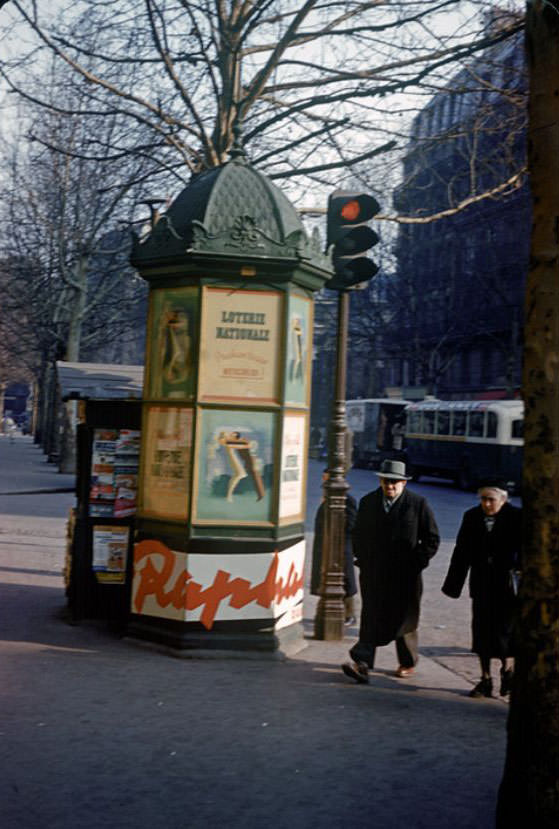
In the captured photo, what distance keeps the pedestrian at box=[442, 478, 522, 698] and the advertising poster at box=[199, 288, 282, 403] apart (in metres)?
1.78

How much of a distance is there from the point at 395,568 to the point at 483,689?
1013 mm

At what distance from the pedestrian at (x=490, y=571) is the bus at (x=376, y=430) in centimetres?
3493

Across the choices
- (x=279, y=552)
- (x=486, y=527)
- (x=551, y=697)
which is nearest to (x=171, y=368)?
(x=279, y=552)

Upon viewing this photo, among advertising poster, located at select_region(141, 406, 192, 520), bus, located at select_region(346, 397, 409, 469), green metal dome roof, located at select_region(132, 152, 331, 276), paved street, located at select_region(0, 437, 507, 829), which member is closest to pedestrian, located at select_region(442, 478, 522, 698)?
paved street, located at select_region(0, 437, 507, 829)

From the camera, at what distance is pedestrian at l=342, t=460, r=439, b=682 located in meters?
7.46

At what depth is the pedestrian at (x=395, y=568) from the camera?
7.46 meters

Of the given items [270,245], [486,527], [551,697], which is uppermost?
[270,245]

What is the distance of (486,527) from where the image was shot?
24.2 ft

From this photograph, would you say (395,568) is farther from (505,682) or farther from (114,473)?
(114,473)

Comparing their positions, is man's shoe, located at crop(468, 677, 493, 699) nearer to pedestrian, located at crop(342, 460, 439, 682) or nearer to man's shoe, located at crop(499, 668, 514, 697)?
man's shoe, located at crop(499, 668, 514, 697)

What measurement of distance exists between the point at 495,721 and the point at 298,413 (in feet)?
9.60

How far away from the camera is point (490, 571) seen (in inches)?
287

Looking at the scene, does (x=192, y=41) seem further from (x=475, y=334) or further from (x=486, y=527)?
(x=475, y=334)

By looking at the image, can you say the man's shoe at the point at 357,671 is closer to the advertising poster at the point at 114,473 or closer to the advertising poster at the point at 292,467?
the advertising poster at the point at 292,467
